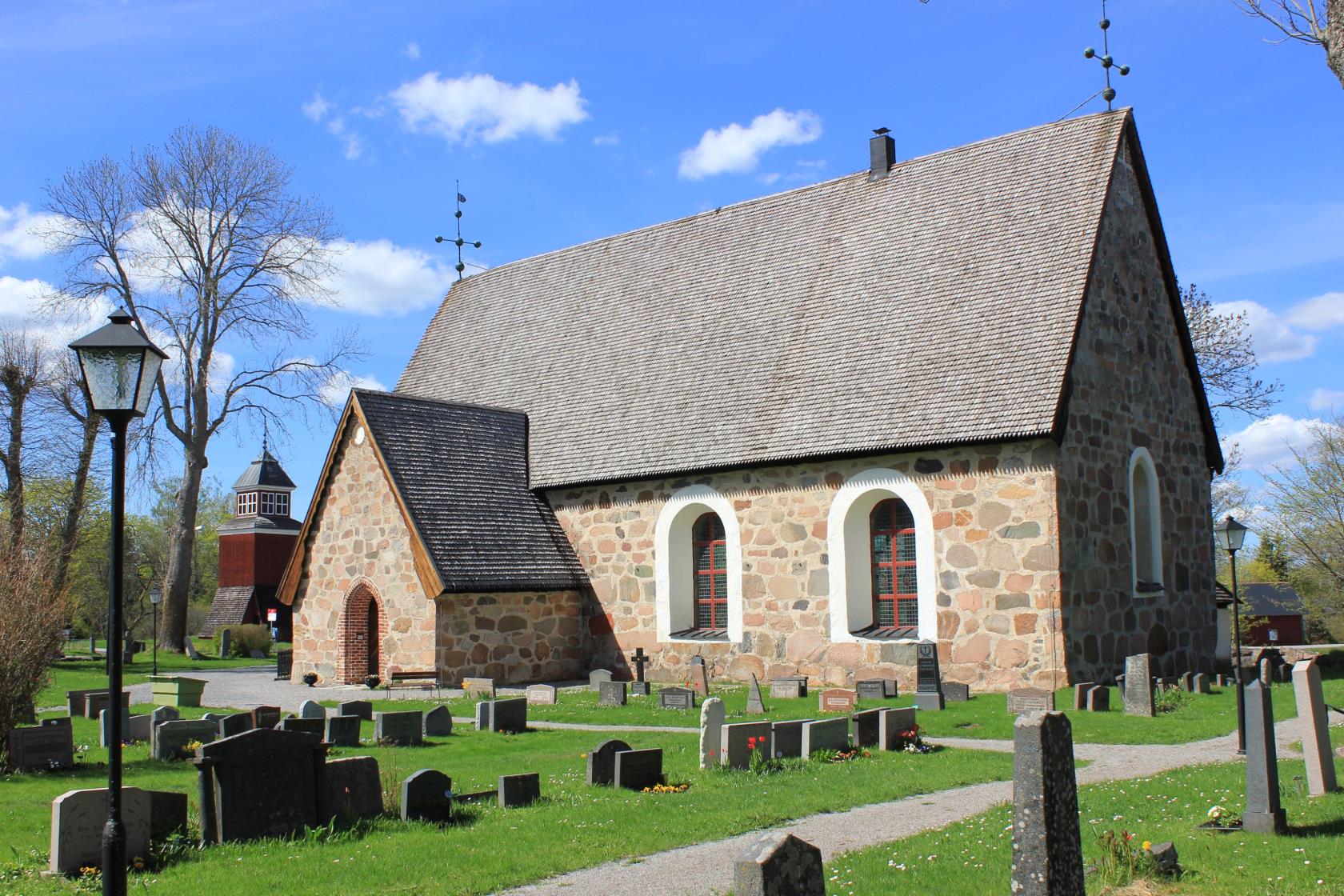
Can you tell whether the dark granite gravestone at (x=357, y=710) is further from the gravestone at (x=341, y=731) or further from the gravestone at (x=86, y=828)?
the gravestone at (x=86, y=828)

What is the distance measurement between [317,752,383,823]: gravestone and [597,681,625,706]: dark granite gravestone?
818 centimetres

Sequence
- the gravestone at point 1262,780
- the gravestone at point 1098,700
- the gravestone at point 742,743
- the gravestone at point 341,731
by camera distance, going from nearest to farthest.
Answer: the gravestone at point 1262,780
the gravestone at point 742,743
the gravestone at point 341,731
the gravestone at point 1098,700

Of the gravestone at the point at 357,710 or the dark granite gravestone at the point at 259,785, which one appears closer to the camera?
the dark granite gravestone at the point at 259,785

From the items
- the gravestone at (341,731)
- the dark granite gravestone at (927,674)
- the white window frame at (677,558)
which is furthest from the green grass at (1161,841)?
the white window frame at (677,558)

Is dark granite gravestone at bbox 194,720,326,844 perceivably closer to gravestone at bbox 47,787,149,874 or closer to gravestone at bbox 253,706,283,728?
gravestone at bbox 47,787,149,874

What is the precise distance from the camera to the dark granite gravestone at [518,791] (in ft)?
31.6

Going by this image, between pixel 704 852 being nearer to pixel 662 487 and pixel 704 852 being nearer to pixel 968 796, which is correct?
pixel 968 796

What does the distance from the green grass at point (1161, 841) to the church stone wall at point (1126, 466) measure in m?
7.70

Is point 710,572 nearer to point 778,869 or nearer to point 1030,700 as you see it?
point 1030,700

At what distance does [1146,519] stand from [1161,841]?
43.2ft

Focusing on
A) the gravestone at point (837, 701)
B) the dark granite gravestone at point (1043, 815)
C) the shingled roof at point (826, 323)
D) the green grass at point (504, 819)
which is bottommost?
the green grass at point (504, 819)

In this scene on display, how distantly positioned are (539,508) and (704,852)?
15.5 meters

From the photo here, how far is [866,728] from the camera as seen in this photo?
40.9ft

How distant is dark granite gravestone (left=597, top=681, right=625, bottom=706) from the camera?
17234 mm
